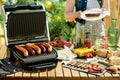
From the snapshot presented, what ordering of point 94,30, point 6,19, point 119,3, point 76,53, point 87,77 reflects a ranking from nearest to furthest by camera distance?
point 87,77, point 6,19, point 76,53, point 94,30, point 119,3

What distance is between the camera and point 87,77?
192cm

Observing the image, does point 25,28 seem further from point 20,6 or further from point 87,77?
point 87,77

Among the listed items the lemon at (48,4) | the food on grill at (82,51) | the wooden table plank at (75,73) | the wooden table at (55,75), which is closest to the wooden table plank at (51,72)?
the wooden table at (55,75)

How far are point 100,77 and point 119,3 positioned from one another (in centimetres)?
289

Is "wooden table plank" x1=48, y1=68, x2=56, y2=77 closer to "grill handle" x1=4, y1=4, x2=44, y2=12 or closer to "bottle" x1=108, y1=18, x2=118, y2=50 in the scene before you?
"grill handle" x1=4, y1=4, x2=44, y2=12

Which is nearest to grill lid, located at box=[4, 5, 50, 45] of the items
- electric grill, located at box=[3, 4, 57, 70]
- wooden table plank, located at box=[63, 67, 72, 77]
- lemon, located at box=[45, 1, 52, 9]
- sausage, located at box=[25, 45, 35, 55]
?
electric grill, located at box=[3, 4, 57, 70]

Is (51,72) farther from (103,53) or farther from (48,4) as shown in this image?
(48,4)

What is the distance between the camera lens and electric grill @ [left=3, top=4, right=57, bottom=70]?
6.68ft

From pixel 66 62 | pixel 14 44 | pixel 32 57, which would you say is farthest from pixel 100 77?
pixel 14 44

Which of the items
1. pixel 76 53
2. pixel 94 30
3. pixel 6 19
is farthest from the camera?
pixel 94 30

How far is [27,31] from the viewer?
2.23 metres

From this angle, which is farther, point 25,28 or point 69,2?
point 69,2

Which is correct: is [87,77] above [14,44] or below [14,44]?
below

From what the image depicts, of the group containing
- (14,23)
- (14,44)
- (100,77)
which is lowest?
(100,77)
